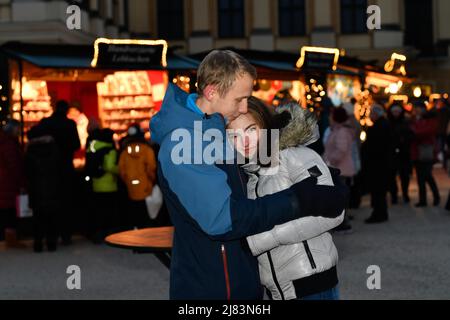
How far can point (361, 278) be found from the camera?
9.44 metres

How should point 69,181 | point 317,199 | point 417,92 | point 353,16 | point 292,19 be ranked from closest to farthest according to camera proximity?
1. point 317,199
2. point 69,181
3. point 417,92
4. point 353,16
5. point 292,19

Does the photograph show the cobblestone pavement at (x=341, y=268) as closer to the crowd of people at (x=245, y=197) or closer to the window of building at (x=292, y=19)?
the crowd of people at (x=245, y=197)

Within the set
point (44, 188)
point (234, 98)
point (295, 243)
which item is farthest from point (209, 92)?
point (44, 188)

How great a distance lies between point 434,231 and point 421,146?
3.85 m

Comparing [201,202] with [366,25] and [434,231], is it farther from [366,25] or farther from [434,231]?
A: [366,25]

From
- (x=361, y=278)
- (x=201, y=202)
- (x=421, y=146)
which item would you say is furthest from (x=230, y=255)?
(x=421, y=146)

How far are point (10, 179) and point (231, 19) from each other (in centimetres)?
2826

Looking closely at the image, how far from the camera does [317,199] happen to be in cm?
334

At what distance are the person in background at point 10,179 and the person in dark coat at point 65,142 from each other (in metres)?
0.34

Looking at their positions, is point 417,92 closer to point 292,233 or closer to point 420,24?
point 420,24

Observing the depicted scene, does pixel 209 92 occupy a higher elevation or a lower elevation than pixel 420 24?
lower

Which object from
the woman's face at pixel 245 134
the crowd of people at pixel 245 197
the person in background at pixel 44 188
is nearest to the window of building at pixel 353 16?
the person in background at pixel 44 188

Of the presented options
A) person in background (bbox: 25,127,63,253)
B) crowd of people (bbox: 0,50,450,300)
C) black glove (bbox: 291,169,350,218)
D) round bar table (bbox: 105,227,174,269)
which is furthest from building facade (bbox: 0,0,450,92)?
black glove (bbox: 291,169,350,218)

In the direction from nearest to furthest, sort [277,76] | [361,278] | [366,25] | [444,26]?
[361,278]
[277,76]
[366,25]
[444,26]
